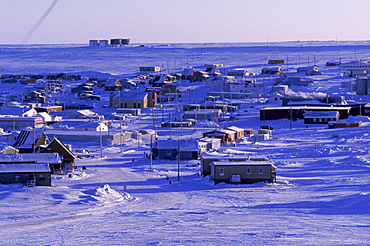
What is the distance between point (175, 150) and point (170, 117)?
37.6 feet

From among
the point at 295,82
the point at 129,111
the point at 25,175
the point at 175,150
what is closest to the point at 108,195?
the point at 25,175

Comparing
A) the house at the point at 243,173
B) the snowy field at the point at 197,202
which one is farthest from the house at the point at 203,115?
the house at the point at 243,173

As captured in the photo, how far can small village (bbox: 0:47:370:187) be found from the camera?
687 inches

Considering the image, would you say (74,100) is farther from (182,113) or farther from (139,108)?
(182,113)

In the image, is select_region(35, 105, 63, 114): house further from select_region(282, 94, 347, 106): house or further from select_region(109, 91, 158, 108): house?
select_region(282, 94, 347, 106): house

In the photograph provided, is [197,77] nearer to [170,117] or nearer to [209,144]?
[170,117]

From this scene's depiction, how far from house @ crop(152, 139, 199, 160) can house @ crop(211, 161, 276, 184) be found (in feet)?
13.7

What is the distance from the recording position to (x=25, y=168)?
15688 mm

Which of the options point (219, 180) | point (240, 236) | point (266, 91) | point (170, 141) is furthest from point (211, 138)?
point (266, 91)

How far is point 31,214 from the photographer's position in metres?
12.6

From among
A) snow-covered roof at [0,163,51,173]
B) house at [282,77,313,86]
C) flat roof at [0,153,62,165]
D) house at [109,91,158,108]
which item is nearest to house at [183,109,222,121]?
house at [109,91,158,108]

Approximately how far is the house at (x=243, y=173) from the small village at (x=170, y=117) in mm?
25

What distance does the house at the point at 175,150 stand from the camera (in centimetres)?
2069

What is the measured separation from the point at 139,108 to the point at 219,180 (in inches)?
876
